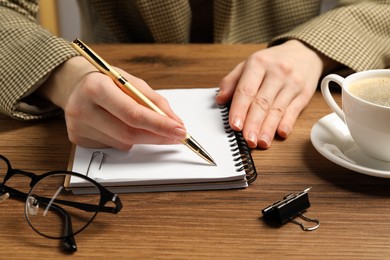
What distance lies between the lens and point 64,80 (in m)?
0.82

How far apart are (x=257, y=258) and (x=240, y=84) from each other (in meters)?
0.36

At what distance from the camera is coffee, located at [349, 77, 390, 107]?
2.17 feet

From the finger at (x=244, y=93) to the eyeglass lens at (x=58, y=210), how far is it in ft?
0.76

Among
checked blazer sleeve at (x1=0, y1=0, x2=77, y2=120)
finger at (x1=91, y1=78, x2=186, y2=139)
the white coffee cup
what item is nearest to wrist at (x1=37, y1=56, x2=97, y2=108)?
checked blazer sleeve at (x1=0, y1=0, x2=77, y2=120)

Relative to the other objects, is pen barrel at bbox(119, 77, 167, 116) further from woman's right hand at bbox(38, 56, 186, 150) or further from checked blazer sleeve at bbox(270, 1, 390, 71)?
checked blazer sleeve at bbox(270, 1, 390, 71)

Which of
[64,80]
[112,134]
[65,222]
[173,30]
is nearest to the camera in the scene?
[65,222]

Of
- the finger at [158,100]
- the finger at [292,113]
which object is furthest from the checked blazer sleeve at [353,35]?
the finger at [158,100]

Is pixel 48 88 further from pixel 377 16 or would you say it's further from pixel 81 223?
pixel 377 16

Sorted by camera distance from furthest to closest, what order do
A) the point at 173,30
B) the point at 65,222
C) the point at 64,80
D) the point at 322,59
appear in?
the point at 173,30 → the point at 322,59 → the point at 64,80 → the point at 65,222

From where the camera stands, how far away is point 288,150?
75 cm

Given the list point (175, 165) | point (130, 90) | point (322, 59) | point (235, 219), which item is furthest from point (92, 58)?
point (322, 59)

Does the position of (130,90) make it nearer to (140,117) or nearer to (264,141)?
(140,117)

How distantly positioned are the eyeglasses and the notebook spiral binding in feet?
0.53

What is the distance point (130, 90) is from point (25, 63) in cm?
24
